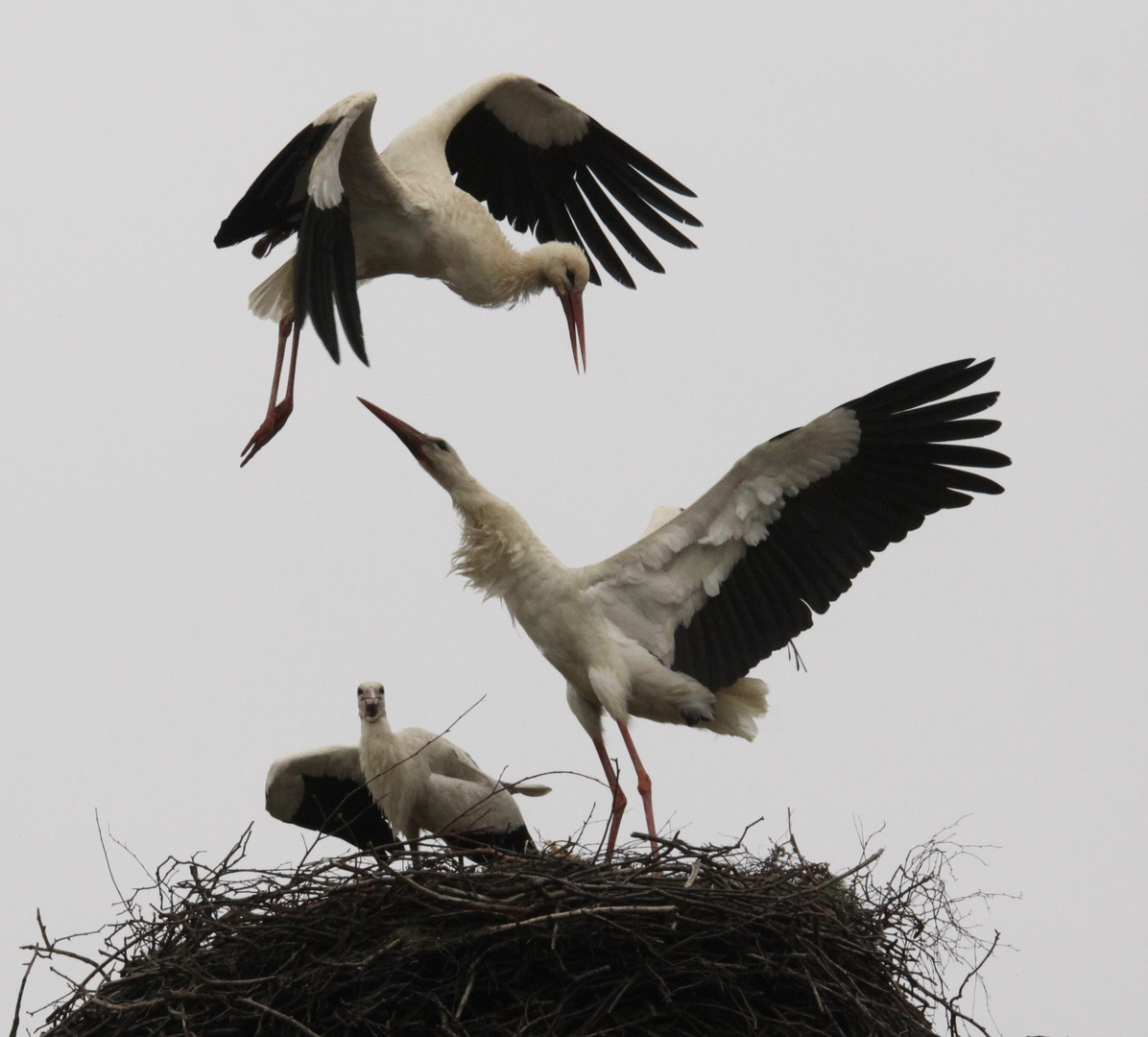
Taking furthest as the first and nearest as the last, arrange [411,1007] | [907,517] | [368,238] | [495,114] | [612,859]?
[495,114], [368,238], [907,517], [612,859], [411,1007]

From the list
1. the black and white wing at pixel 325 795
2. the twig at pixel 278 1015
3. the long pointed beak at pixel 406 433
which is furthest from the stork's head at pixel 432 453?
the twig at pixel 278 1015

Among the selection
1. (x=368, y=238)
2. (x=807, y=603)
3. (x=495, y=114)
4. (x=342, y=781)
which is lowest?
(x=807, y=603)

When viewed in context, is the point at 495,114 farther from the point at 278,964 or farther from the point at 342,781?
the point at 278,964

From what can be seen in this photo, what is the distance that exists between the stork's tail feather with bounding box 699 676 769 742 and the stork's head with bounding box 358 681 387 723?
1277 millimetres

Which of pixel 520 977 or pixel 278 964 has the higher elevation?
pixel 278 964

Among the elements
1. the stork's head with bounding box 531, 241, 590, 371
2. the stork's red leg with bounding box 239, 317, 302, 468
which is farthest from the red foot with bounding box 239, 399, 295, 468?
the stork's head with bounding box 531, 241, 590, 371

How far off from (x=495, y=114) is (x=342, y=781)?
3.42m

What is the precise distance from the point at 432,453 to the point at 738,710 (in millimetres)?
1607

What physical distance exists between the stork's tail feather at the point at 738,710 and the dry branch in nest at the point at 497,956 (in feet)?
4.04

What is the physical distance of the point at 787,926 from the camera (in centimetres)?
582

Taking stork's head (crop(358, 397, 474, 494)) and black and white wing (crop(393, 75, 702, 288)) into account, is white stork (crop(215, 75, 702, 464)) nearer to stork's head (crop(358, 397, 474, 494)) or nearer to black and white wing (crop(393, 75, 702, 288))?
black and white wing (crop(393, 75, 702, 288))

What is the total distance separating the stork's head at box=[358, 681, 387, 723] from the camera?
7184 millimetres

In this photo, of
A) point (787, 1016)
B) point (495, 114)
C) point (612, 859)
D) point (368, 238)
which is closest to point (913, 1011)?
point (787, 1016)

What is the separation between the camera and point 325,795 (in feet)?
25.8
